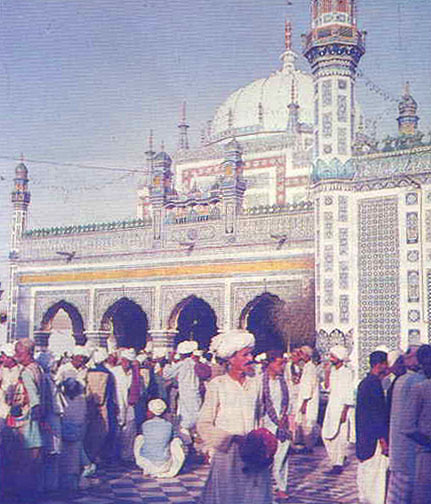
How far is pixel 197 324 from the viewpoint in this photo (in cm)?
1714

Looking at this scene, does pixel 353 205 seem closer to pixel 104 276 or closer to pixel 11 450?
pixel 104 276

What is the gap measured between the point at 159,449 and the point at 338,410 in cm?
165

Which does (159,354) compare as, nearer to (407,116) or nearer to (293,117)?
(407,116)

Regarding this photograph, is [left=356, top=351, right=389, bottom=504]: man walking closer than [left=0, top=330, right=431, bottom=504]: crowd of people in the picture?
No

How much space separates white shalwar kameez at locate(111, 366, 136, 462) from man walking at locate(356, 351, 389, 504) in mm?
2997

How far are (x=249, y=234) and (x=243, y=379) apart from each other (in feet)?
37.0

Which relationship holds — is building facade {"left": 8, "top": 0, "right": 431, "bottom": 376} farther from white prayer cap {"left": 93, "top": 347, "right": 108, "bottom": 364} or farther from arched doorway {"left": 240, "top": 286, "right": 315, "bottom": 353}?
white prayer cap {"left": 93, "top": 347, "right": 108, "bottom": 364}

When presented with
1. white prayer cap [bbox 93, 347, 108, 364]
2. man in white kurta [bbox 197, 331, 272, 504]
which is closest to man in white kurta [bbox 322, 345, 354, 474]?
white prayer cap [bbox 93, 347, 108, 364]

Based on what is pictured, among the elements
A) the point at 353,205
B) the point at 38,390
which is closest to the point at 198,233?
the point at 353,205

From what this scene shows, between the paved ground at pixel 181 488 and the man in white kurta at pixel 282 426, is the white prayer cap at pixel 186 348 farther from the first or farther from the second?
the man in white kurta at pixel 282 426

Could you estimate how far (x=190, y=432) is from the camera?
292 inches

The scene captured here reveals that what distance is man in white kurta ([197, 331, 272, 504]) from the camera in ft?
10.3

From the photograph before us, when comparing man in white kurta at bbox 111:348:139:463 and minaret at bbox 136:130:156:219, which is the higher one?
minaret at bbox 136:130:156:219

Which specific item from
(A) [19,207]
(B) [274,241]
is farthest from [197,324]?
(A) [19,207]
